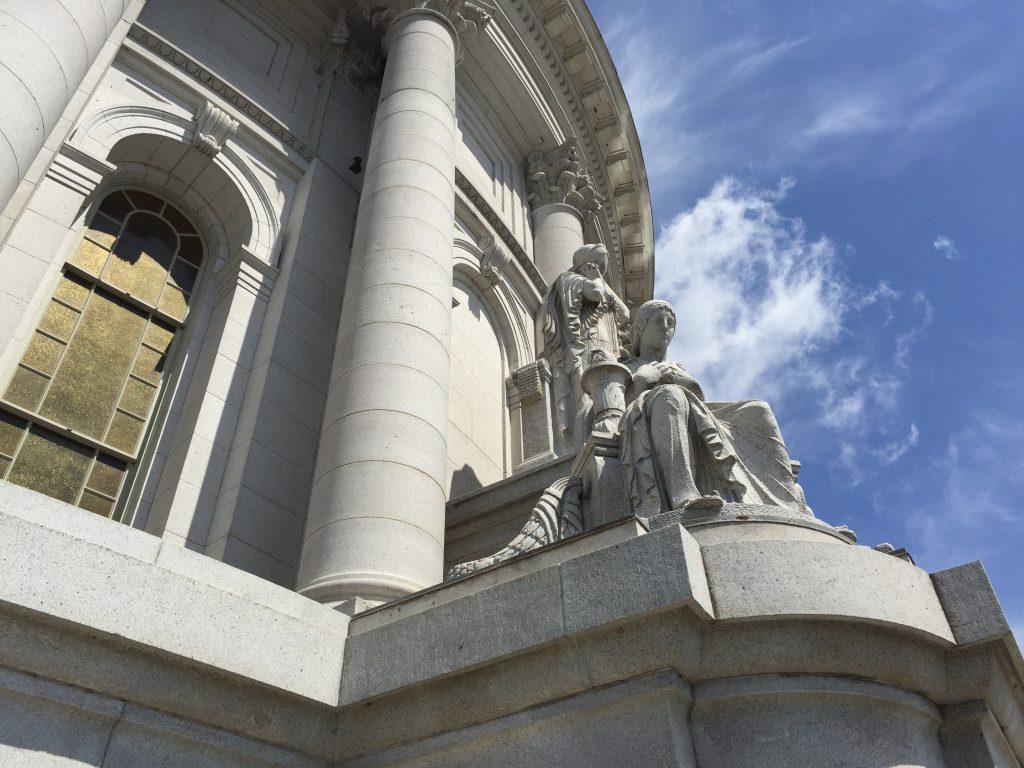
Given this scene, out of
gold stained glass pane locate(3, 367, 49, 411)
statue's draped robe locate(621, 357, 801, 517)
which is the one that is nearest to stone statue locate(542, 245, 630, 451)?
statue's draped robe locate(621, 357, 801, 517)

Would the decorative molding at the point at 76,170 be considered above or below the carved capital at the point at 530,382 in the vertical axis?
below

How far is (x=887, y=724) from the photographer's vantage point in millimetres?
4602

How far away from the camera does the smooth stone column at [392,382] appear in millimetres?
7324

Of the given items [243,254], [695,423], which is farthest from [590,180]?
[695,423]

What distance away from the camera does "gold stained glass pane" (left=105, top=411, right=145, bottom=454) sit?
10156 millimetres

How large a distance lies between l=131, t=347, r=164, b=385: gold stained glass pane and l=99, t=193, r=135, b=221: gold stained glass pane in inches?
84.1

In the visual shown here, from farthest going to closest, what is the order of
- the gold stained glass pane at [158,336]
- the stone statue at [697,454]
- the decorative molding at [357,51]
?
the decorative molding at [357,51], the gold stained glass pane at [158,336], the stone statue at [697,454]

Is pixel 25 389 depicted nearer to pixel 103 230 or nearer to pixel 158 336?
pixel 158 336

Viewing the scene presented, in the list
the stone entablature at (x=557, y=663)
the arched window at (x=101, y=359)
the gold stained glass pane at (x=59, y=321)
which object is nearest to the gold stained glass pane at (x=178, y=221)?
the arched window at (x=101, y=359)

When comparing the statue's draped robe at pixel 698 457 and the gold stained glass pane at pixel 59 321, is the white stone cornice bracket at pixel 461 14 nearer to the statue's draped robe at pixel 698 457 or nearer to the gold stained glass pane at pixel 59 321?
the gold stained glass pane at pixel 59 321

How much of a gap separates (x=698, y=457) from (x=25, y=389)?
24.6 ft

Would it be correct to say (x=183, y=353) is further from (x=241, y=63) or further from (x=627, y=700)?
(x=627, y=700)

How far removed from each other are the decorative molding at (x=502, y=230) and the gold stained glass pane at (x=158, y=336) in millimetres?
6959

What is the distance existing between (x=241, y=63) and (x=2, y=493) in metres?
12.0
